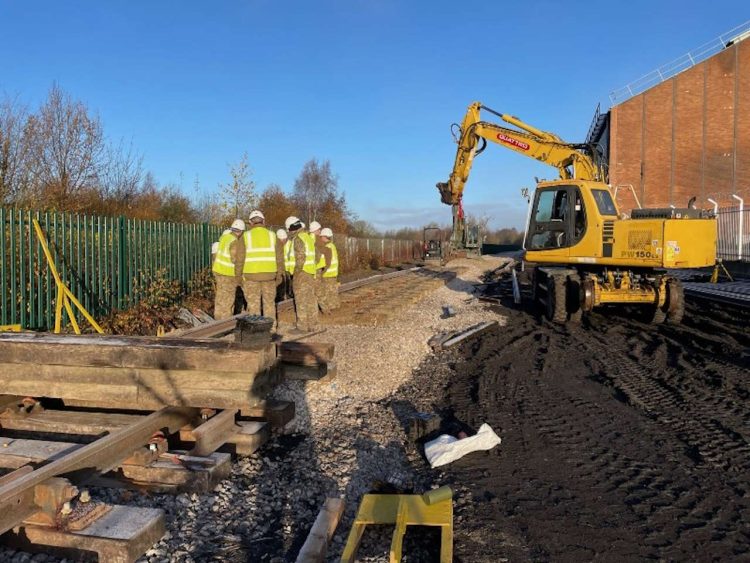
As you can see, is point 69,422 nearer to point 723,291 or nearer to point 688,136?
point 723,291

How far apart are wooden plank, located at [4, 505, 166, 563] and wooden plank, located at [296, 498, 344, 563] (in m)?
0.80

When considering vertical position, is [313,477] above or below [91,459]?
below

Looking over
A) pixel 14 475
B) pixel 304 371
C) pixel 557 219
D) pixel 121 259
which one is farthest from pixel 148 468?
pixel 557 219

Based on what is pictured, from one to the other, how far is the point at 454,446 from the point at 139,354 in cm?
262

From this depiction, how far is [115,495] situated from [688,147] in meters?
39.2

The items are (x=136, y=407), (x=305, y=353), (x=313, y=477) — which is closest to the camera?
(x=313, y=477)

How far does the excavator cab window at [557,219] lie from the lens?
1240 centimetres

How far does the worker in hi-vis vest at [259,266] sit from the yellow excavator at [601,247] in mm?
6298

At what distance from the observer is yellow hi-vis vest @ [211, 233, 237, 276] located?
884 centimetres

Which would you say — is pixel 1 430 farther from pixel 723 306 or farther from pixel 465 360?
pixel 723 306

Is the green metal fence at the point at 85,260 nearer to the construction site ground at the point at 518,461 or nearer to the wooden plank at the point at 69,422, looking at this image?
the construction site ground at the point at 518,461

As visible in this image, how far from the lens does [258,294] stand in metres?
9.14

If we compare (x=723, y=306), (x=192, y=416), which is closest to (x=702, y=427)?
(x=192, y=416)

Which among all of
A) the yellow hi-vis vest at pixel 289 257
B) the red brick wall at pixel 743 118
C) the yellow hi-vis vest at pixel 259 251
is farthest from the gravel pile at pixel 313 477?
the red brick wall at pixel 743 118
